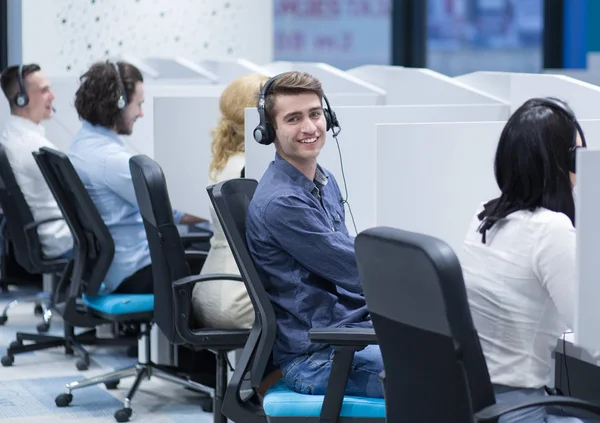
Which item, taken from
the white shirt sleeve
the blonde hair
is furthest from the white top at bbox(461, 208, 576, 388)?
the blonde hair

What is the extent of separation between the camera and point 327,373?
2203mm

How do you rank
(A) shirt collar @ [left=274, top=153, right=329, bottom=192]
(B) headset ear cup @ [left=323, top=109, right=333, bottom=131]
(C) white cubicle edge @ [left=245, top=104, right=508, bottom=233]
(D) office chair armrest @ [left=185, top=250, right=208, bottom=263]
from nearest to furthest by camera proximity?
(A) shirt collar @ [left=274, top=153, right=329, bottom=192]
(B) headset ear cup @ [left=323, top=109, right=333, bottom=131]
(C) white cubicle edge @ [left=245, top=104, right=508, bottom=233]
(D) office chair armrest @ [left=185, top=250, right=208, bottom=263]

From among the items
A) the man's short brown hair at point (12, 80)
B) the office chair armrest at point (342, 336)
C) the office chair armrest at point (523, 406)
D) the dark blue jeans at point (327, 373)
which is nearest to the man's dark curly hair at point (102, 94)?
the man's short brown hair at point (12, 80)

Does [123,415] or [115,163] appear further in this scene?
[115,163]

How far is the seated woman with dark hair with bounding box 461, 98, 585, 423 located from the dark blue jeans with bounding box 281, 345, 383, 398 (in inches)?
13.0

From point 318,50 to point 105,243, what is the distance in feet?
26.8

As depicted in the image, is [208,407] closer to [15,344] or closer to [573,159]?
[15,344]

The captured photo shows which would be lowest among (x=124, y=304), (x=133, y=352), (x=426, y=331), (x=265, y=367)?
(x=133, y=352)

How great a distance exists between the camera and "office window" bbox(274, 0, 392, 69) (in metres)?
11.0

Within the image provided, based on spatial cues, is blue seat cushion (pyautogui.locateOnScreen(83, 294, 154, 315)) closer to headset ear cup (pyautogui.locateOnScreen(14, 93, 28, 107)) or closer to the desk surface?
headset ear cup (pyautogui.locateOnScreen(14, 93, 28, 107))

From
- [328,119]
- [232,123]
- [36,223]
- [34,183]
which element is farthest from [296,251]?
[34,183]

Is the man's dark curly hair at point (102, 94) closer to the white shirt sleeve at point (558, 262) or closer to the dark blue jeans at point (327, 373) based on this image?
the dark blue jeans at point (327, 373)

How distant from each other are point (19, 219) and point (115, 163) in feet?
2.26

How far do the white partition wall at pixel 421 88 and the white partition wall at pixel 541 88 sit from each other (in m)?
0.04
